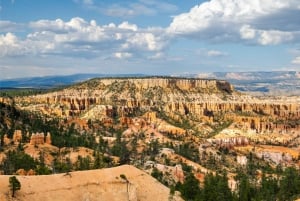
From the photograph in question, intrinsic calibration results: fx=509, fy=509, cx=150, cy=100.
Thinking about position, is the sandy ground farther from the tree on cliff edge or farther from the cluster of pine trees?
the cluster of pine trees

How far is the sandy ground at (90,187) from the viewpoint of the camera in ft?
289

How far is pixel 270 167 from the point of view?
7613 inches

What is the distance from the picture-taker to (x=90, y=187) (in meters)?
95.4

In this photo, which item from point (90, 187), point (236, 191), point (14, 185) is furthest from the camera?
point (236, 191)

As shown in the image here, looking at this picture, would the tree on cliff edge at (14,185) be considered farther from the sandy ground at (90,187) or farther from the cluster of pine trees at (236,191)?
the cluster of pine trees at (236,191)

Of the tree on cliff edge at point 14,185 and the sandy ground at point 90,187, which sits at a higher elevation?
the tree on cliff edge at point 14,185

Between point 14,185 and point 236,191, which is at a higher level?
point 14,185

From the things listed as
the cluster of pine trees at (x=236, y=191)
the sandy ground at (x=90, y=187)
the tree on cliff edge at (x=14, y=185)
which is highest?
the tree on cliff edge at (x=14, y=185)

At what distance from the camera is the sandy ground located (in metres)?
Answer: 88.2

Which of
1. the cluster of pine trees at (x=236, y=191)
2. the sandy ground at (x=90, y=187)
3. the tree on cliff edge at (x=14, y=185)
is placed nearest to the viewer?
the tree on cliff edge at (x=14, y=185)

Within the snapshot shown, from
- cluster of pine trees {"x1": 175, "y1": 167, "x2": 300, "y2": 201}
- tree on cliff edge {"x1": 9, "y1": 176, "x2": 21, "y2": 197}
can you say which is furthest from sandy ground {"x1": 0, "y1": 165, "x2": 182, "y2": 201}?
cluster of pine trees {"x1": 175, "y1": 167, "x2": 300, "y2": 201}

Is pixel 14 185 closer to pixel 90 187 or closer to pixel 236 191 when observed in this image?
pixel 90 187

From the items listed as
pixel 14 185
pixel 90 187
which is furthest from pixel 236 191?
pixel 14 185

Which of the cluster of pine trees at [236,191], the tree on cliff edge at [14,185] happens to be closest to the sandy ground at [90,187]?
the tree on cliff edge at [14,185]
